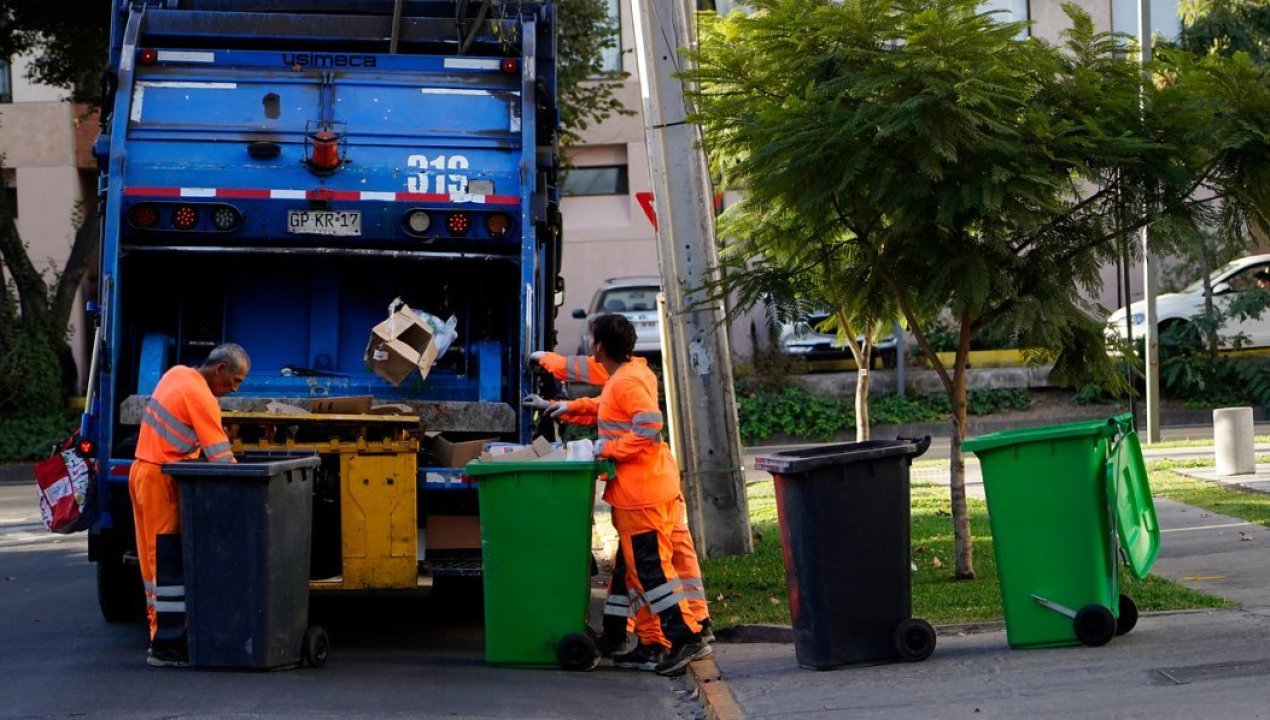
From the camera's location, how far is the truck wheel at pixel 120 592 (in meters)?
8.79

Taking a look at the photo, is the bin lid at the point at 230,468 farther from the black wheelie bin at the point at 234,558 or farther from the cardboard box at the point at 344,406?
the cardboard box at the point at 344,406

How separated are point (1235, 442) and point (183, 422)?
9.16 m

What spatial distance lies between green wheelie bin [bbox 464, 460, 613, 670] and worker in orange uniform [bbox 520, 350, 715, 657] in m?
0.28

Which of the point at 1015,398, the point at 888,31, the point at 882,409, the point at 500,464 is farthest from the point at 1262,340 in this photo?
the point at 500,464

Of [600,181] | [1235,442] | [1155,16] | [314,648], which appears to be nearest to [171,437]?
[314,648]

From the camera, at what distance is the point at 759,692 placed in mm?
6699

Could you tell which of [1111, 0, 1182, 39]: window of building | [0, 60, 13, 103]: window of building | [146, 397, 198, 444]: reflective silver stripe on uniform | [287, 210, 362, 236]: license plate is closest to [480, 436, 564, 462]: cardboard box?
[146, 397, 198, 444]: reflective silver stripe on uniform

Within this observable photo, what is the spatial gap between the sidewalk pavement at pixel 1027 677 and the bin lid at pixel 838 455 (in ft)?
2.79

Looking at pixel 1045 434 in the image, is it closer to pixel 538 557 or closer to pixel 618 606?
pixel 618 606

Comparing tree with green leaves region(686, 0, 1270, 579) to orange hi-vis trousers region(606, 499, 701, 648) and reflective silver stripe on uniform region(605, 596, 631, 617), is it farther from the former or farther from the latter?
reflective silver stripe on uniform region(605, 596, 631, 617)

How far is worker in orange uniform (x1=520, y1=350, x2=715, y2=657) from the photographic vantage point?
7.55 m

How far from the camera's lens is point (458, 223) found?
8438 mm

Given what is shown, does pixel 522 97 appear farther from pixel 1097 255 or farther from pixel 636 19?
pixel 1097 255

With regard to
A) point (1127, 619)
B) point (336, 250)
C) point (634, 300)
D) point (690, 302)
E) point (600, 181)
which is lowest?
point (1127, 619)
